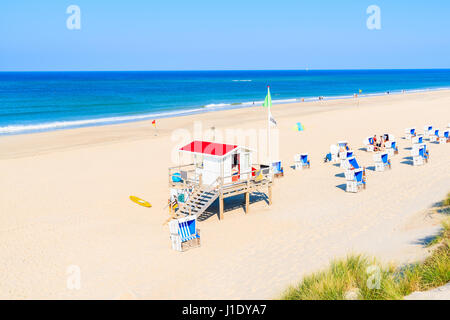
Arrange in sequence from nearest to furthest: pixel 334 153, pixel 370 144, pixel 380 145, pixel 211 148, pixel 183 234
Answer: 1. pixel 183 234
2. pixel 211 148
3. pixel 334 153
4. pixel 370 144
5. pixel 380 145

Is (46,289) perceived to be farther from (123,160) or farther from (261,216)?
(123,160)

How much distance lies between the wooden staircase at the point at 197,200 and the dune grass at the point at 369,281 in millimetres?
6401

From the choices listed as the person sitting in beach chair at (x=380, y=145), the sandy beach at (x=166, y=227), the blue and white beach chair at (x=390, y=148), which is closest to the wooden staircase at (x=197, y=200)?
the sandy beach at (x=166, y=227)

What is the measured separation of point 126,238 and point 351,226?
23.0ft

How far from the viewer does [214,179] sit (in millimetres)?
15289

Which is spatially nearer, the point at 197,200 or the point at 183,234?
the point at 183,234

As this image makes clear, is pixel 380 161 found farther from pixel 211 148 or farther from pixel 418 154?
pixel 211 148

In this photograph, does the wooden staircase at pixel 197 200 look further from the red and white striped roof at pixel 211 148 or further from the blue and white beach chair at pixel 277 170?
the blue and white beach chair at pixel 277 170

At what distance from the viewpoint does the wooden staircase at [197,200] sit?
14.8 m

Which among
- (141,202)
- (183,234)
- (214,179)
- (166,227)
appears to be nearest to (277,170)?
(214,179)

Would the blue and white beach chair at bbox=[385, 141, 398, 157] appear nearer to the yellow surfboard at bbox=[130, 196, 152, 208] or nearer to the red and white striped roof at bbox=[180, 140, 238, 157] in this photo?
the red and white striped roof at bbox=[180, 140, 238, 157]

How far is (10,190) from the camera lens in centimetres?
1866

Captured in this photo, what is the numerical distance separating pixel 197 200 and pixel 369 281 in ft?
26.7

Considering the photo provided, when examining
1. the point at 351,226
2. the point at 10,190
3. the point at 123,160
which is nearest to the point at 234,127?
the point at 123,160
